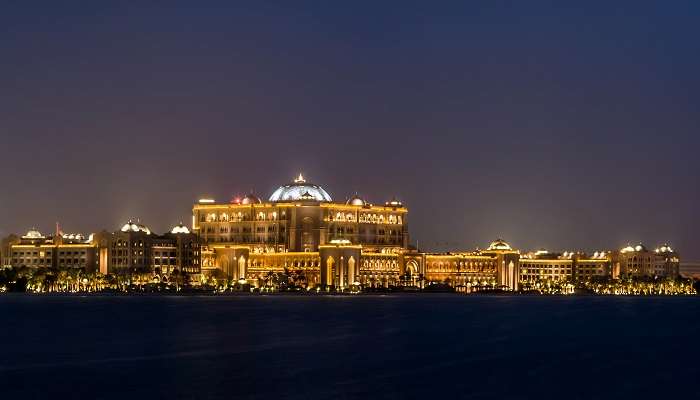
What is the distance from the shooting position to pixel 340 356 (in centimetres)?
6781

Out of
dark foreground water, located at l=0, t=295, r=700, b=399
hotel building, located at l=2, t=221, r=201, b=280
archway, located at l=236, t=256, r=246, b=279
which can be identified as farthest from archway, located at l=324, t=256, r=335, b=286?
dark foreground water, located at l=0, t=295, r=700, b=399

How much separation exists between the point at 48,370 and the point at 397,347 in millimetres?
22241

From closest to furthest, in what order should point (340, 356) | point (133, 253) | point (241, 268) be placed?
1. point (340, 356)
2. point (133, 253)
3. point (241, 268)

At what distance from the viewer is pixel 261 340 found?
7800 cm

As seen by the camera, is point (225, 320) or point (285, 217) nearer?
point (225, 320)

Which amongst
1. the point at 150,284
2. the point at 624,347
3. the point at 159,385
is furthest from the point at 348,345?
the point at 150,284

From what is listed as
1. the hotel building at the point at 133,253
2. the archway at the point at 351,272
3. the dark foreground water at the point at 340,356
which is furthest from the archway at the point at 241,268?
the dark foreground water at the point at 340,356

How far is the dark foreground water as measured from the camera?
53.9m

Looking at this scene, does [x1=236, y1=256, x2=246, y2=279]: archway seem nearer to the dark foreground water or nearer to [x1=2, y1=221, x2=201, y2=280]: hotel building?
[x1=2, y1=221, x2=201, y2=280]: hotel building

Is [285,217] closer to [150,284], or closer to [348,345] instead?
[150,284]

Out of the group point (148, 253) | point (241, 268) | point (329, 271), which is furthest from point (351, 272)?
point (148, 253)

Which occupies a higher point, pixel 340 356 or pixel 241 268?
pixel 241 268

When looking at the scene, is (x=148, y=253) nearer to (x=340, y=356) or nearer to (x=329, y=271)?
(x=329, y=271)

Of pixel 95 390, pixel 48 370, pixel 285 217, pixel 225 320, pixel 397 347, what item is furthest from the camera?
pixel 285 217
